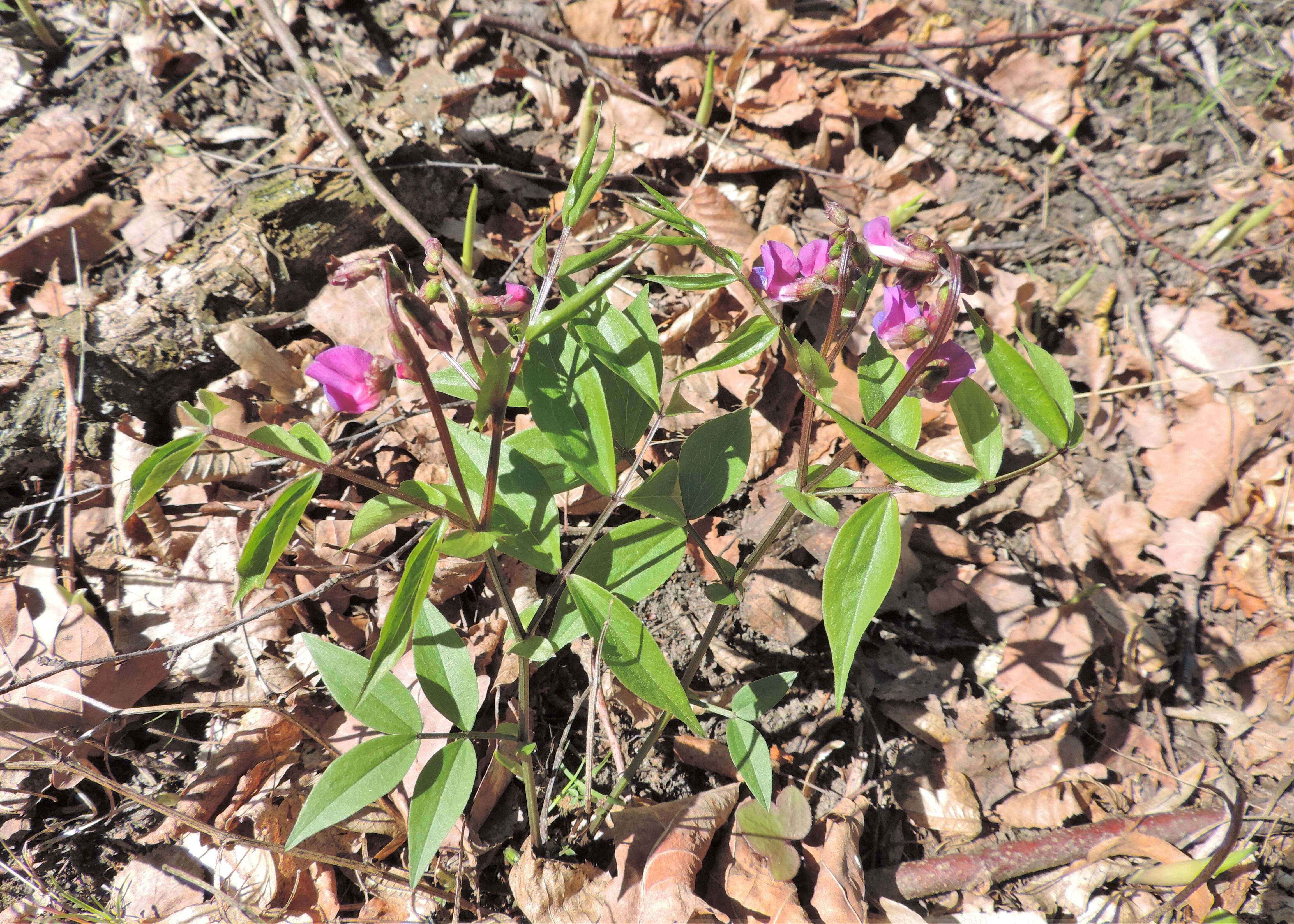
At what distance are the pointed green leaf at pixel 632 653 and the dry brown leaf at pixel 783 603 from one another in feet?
3.64

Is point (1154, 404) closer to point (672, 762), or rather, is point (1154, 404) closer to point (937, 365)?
point (937, 365)

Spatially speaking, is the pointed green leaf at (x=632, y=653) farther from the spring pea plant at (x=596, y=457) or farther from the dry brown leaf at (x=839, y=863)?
the dry brown leaf at (x=839, y=863)

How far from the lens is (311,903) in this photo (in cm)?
210

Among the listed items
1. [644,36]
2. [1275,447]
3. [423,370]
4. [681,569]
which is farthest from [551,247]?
[1275,447]

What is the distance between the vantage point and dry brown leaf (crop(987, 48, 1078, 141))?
146 inches

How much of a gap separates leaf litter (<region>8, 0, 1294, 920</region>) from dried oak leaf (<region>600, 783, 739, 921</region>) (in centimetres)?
1

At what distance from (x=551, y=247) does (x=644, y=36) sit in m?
1.41

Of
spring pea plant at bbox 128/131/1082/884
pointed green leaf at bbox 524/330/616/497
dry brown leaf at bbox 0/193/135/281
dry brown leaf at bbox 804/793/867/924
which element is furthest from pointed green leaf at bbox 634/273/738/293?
dry brown leaf at bbox 0/193/135/281

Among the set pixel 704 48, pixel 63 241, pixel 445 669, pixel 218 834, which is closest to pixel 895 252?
pixel 445 669

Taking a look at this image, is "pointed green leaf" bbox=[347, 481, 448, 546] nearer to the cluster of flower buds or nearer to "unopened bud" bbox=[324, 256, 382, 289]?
"unopened bud" bbox=[324, 256, 382, 289]

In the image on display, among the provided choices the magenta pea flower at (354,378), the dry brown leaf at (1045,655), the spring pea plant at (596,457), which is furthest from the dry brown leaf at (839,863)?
the magenta pea flower at (354,378)

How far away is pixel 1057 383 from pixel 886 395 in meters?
0.35

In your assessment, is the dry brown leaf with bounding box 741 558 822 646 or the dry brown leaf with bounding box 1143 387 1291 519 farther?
the dry brown leaf with bounding box 1143 387 1291 519

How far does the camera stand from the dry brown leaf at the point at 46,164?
295cm
